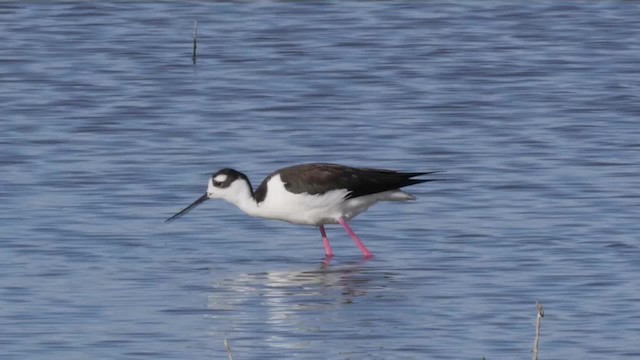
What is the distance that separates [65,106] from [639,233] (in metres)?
8.84

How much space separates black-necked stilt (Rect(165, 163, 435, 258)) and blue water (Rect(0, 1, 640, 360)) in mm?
276

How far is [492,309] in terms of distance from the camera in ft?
40.5

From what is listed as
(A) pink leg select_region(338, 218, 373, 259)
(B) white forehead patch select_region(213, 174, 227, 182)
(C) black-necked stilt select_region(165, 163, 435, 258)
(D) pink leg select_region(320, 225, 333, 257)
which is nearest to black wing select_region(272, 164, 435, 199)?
(C) black-necked stilt select_region(165, 163, 435, 258)

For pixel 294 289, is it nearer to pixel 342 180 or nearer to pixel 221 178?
pixel 342 180

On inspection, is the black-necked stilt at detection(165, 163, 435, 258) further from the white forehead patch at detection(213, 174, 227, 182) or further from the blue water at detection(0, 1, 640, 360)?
the blue water at detection(0, 1, 640, 360)

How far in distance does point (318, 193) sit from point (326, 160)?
11.2 ft

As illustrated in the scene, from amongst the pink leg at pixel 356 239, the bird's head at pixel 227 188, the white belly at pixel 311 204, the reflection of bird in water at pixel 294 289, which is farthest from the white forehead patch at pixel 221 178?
the reflection of bird in water at pixel 294 289

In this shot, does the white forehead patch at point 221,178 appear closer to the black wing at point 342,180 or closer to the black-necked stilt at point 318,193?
the black-necked stilt at point 318,193

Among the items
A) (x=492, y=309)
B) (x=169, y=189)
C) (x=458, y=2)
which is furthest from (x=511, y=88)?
(x=492, y=309)

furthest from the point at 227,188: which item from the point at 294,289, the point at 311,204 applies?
the point at 294,289

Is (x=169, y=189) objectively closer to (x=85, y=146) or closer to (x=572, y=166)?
(x=85, y=146)

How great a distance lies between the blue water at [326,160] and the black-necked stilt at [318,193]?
0.28m

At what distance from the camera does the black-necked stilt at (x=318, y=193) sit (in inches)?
599

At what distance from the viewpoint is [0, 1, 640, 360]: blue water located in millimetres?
11961
